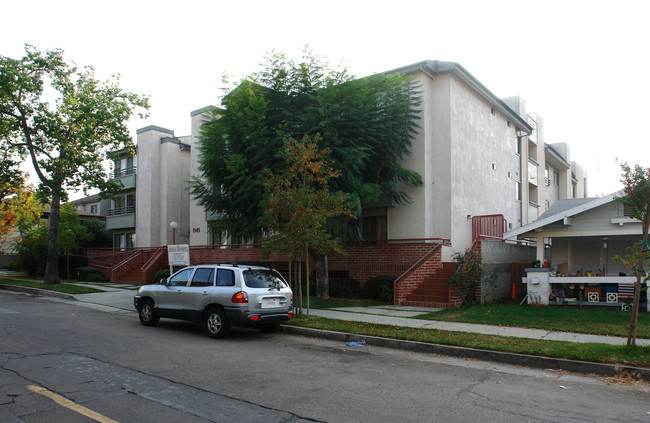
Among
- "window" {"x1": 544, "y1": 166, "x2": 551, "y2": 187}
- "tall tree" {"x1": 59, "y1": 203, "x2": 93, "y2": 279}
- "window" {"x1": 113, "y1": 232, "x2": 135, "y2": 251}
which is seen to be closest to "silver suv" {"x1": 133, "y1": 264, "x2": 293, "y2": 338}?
"tall tree" {"x1": 59, "y1": 203, "x2": 93, "y2": 279}

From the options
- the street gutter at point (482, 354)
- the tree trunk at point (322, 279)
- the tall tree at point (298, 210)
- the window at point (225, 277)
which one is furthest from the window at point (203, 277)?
the tree trunk at point (322, 279)

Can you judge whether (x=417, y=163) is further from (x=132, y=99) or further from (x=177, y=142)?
(x=177, y=142)

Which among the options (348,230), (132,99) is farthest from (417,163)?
(132,99)

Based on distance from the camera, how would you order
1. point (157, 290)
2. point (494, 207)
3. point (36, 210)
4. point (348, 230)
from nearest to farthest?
point (157, 290)
point (348, 230)
point (494, 207)
point (36, 210)

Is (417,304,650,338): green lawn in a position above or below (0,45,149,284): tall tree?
below

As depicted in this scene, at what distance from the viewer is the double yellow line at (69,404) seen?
5.06m

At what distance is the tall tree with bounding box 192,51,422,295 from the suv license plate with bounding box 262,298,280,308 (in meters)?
5.83

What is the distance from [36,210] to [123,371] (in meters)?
35.6

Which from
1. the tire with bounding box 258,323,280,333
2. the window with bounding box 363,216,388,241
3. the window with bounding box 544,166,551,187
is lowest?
the tire with bounding box 258,323,280,333

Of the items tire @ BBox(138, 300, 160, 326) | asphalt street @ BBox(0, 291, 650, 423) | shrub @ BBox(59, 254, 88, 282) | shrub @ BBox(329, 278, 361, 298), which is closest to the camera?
asphalt street @ BBox(0, 291, 650, 423)

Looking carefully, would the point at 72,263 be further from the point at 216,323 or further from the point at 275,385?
the point at 275,385

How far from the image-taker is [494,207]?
24.6m

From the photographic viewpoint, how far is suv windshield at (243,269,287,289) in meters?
10.7

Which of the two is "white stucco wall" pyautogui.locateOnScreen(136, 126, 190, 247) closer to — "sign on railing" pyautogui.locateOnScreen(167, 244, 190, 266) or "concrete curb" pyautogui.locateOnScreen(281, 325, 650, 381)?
"sign on railing" pyautogui.locateOnScreen(167, 244, 190, 266)
